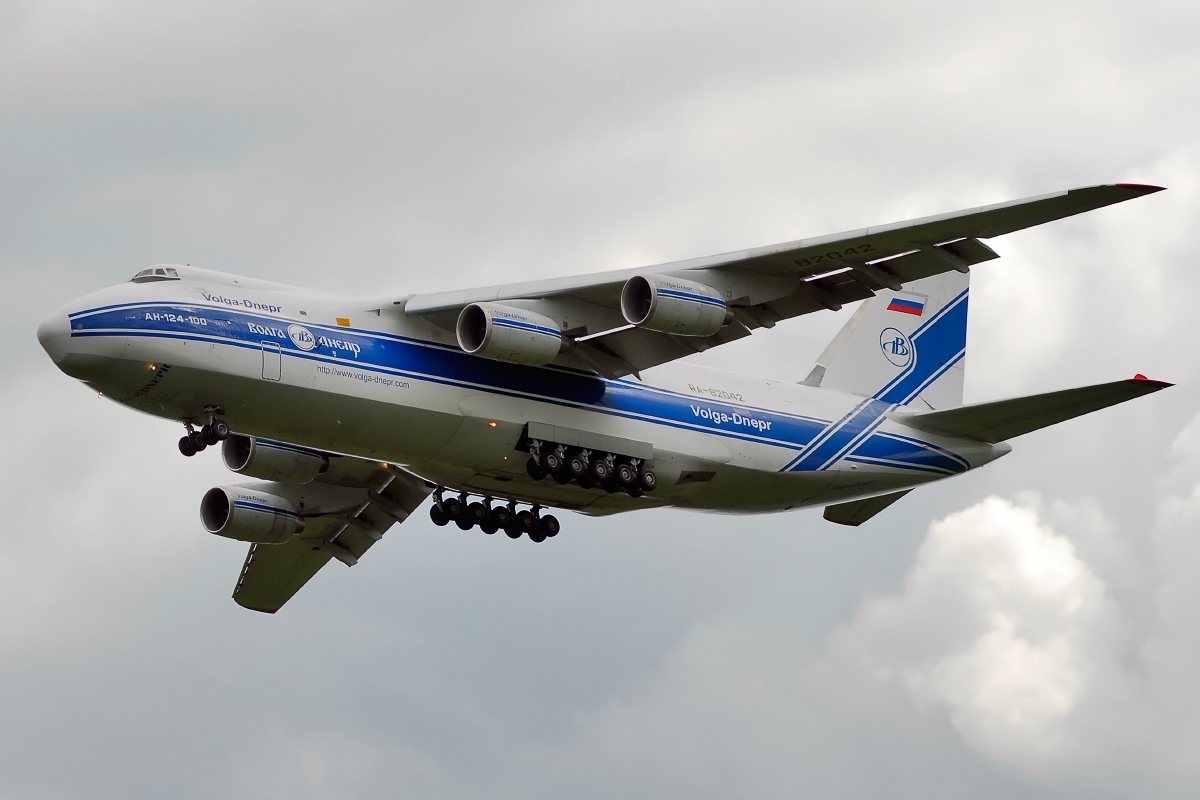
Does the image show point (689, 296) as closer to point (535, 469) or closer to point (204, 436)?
point (535, 469)

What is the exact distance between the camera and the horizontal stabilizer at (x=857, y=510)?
84.1 ft

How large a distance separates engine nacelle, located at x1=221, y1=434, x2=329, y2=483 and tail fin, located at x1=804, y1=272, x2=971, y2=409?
7.16m

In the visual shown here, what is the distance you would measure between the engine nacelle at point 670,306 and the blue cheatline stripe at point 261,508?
6.68m

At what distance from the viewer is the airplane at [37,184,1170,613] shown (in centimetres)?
1966

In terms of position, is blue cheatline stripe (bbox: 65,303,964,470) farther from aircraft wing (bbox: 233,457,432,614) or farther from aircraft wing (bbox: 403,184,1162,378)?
aircraft wing (bbox: 233,457,432,614)

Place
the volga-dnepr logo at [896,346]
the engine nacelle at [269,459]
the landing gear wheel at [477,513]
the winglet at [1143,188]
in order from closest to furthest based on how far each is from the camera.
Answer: the winglet at [1143,188] → the engine nacelle at [269,459] → the landing gear wheel at [477,513] → the volga-dnepr logo at [896,346]

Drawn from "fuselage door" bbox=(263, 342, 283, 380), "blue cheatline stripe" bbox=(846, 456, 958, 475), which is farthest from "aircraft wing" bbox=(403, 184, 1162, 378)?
"blue cheatline stripe" bbox=(846, 456, 958, 475)

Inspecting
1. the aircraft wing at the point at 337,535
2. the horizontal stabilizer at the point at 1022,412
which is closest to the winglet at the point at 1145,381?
the horizontal stabilizer at the point at 1022,412

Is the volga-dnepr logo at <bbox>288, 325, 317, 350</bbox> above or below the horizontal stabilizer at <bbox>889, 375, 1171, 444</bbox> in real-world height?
below

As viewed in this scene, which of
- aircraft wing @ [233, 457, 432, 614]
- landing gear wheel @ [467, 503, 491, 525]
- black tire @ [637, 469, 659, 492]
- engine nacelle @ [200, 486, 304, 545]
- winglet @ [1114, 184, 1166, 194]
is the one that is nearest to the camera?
winglet @ [1114, 184, 1166, 194]

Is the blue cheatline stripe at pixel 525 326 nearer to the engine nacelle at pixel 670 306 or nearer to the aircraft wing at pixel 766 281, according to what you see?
the aircraft wing at pixel 766 281

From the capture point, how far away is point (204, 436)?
19.8m

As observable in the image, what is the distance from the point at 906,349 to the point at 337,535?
8.51m

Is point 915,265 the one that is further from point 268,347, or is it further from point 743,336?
point 268,347
